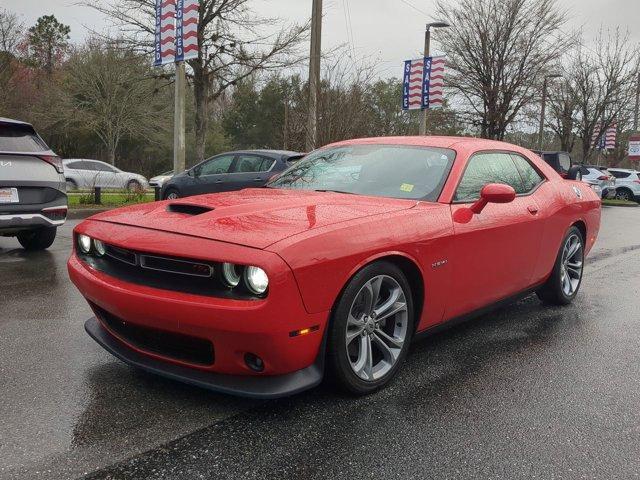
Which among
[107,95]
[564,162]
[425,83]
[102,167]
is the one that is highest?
[107,95]

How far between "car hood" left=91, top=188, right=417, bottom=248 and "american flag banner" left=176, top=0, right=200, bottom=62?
31.8 ft

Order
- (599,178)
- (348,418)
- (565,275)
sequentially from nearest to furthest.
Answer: (348,418) → (565,275) → (599,178)

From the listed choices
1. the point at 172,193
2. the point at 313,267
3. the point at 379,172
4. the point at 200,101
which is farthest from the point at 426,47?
the point at 313,267

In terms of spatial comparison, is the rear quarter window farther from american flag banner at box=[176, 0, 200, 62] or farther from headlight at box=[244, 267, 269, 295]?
american flag banner at box=[176, 0, 200, 62]

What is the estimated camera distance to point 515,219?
4016mm

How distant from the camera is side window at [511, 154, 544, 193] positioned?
459cm

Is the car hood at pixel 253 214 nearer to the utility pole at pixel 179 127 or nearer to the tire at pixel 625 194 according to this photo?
the utility pole at pixel 179 127

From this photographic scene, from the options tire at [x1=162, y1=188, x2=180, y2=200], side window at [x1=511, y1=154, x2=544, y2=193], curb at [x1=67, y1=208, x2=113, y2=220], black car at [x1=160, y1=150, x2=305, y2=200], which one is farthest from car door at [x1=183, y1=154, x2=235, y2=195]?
side window at [x1=511, y1=154, x2=544, y2=193]

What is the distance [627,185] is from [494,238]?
24.0 m

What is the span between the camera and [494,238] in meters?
3.76

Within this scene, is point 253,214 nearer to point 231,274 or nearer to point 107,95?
point 231,274

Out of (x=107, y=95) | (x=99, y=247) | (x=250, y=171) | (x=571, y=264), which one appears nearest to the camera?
(x=99, y=247)

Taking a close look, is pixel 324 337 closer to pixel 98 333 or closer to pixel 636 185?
pixel 98 333

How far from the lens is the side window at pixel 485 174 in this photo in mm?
3779
